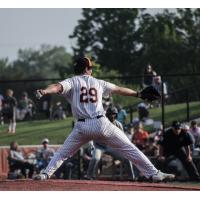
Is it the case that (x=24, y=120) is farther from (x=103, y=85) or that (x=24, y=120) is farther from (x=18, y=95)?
(x=18, y=95)

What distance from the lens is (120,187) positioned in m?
11.7

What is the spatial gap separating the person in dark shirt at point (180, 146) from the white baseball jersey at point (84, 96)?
5.48 metres

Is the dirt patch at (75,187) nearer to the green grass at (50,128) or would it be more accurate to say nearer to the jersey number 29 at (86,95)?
the jersey number 29 at (86,95)

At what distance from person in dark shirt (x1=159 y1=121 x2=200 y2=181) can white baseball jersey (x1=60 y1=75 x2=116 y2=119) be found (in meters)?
5.48

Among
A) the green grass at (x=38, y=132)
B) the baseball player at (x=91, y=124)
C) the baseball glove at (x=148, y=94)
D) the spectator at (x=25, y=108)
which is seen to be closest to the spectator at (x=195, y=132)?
the green grass at (x=38, y=132)

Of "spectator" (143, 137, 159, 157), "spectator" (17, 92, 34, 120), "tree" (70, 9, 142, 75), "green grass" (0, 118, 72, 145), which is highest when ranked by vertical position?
"tree" (70, 9, 142, 75)

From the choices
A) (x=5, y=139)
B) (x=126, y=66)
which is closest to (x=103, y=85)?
(x=5, y=139)

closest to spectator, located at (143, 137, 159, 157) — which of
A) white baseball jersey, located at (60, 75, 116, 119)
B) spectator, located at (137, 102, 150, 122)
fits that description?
spectator, located at (137, 102, 150, 122)

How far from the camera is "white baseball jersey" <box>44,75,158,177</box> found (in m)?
11.5

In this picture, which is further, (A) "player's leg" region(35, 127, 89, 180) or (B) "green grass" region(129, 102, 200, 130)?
(B) "green grass" region(129, 102, 200, 130)

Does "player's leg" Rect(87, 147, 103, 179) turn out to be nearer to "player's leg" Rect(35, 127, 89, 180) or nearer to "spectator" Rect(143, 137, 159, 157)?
"spectator" Rect(143, 137, 159, 157)

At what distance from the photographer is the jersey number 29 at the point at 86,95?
37.9ft

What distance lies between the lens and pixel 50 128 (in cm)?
2755

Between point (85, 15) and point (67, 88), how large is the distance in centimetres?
7415
